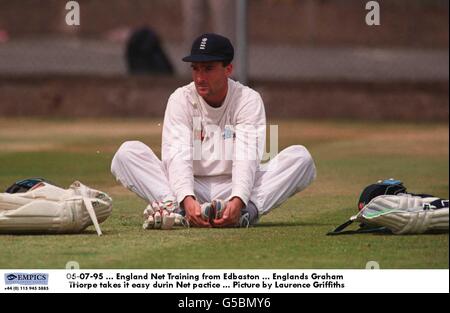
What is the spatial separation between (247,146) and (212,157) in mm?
328

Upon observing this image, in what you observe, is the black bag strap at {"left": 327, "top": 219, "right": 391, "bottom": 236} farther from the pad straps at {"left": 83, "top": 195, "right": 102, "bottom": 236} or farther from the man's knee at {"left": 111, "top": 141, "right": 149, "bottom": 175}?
the pad straps at {"left": 83, "top": 195, "right": 102, "bottom": 236}

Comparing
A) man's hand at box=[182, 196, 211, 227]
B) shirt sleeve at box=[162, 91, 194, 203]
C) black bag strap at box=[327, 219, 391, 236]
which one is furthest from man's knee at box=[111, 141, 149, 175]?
black bag strap at box=[327, 219, 391, 236]

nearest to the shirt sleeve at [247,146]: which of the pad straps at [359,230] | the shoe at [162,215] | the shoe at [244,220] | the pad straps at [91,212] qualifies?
the shoe at [244,220]

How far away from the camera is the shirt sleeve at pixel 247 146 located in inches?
359

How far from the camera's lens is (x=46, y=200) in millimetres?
8883

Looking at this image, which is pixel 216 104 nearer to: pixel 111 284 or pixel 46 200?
pixel 46 200

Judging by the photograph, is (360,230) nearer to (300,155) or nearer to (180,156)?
(300,155)

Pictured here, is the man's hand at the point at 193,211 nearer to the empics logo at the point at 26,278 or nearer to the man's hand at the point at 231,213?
the man's hand at the point at 231,213

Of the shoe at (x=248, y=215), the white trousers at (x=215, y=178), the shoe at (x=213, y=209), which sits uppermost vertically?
the white trousers at (x=215, y=178)

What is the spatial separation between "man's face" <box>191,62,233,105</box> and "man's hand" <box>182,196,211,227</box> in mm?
741

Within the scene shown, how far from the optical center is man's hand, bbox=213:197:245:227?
9109 millimetres

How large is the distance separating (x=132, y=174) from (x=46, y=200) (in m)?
0.80
